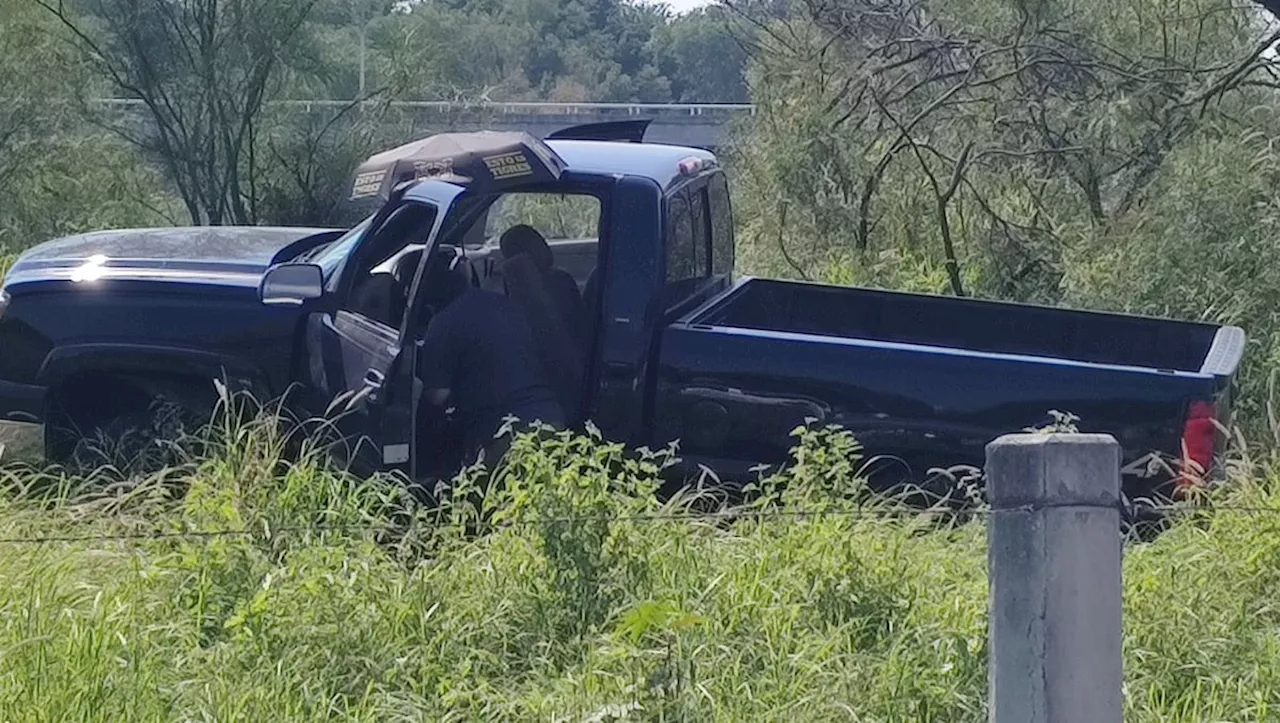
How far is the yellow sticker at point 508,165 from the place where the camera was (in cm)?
557

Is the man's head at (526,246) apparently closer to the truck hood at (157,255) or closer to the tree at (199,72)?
the truck hood at (157,255)

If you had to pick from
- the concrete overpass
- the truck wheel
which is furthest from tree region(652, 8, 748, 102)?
the truck wheel

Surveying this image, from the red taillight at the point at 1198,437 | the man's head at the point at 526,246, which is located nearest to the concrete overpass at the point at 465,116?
the man's head at the point at 526,246

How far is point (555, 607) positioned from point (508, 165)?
1.71 m

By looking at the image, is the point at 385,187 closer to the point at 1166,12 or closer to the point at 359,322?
the point at 359,322

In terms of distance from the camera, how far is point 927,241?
1249 cm

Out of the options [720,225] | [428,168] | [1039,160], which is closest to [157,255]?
[428,168]

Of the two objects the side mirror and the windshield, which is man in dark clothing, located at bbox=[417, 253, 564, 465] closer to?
→ the side mirror

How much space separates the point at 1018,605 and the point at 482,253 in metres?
4.37

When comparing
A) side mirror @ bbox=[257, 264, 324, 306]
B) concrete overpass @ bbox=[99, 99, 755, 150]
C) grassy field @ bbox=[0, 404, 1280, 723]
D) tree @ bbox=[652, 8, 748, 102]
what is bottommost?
grassy field @ bbox=[0, 404, 1280, 723]

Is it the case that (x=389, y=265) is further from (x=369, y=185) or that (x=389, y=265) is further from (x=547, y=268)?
(x=369, y=185)

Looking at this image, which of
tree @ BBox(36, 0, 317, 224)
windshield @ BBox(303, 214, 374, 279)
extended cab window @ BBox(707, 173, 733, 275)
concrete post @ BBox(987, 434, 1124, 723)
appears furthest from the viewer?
tree @ BBox(36, 0, 317, 224)

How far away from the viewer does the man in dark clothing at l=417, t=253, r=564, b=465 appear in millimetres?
5926

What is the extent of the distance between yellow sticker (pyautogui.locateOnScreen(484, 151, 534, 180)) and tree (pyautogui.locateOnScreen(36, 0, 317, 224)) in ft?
45.0
